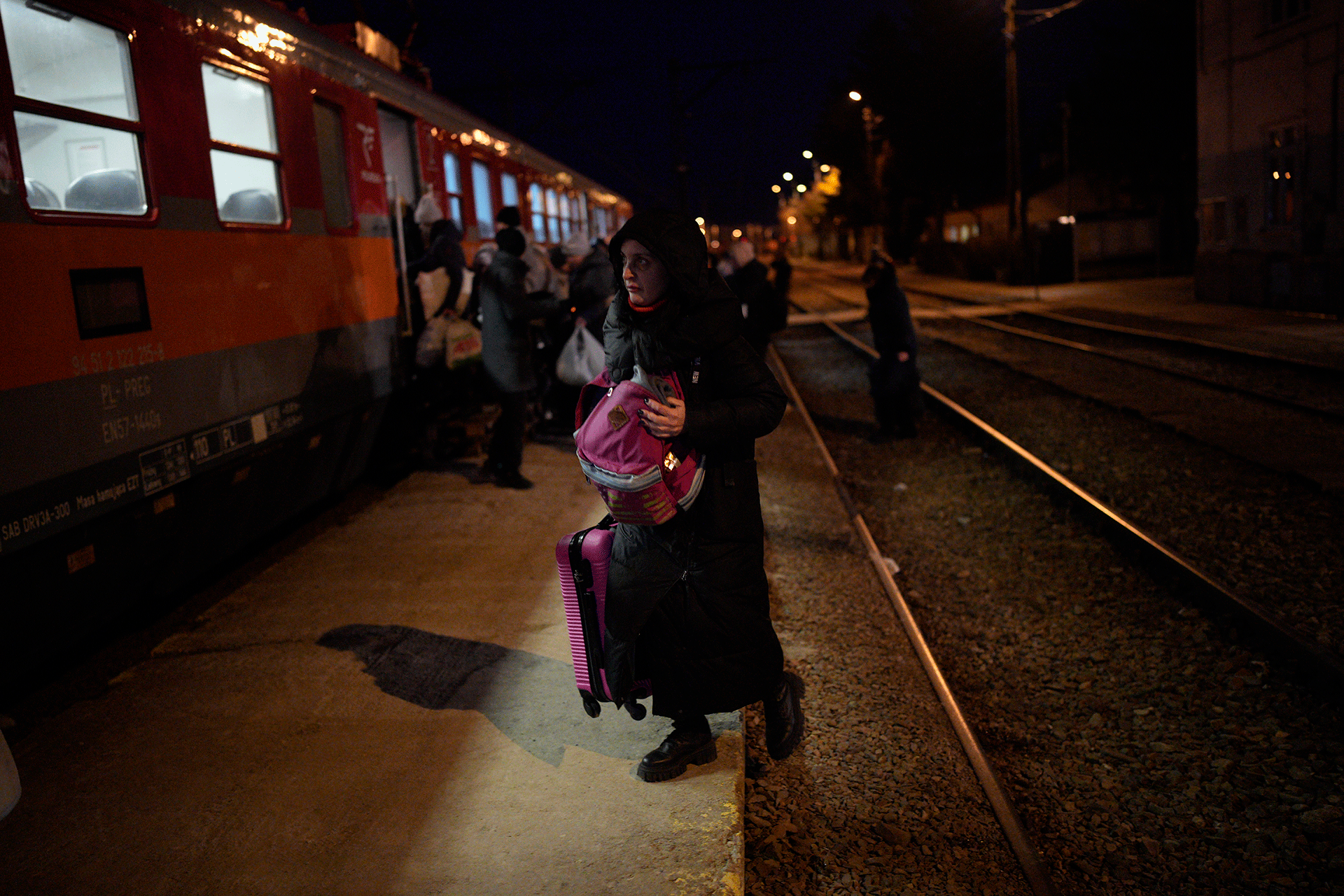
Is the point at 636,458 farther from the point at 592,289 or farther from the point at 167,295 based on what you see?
the point at 592,289

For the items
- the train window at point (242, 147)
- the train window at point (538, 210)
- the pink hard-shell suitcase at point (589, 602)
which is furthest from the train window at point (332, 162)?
the train window at point (538, 210)

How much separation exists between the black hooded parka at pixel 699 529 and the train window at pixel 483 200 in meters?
8.41

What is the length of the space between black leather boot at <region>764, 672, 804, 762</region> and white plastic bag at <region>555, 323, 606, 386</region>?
336cm

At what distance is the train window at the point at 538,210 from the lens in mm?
13945

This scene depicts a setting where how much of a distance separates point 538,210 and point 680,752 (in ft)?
38.5

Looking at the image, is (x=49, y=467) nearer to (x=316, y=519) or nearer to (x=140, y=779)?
(x=140, y=779)

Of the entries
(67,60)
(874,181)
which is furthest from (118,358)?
(874,181)

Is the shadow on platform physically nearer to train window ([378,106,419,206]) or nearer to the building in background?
train window ([378,106,419,206])

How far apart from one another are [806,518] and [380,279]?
3686 millimetres

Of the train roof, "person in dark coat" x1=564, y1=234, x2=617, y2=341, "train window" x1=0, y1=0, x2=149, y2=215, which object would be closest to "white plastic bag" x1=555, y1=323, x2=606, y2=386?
"person in dark coat" x1=564, y1=234, x2=617, y2=341

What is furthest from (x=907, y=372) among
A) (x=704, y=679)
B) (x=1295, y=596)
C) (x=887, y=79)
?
(x=887, y=79)

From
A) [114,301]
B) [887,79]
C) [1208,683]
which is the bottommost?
[1208,683]

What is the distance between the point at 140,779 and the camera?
3.69 m

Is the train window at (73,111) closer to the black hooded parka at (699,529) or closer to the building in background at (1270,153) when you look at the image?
the black hooded parka at (699,529)
